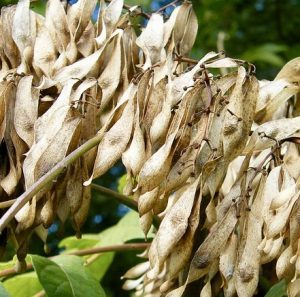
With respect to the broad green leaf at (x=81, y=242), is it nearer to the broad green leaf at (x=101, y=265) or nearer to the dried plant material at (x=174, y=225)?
the broad green leaf at (x=101, y=265)

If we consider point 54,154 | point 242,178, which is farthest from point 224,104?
point 54,154

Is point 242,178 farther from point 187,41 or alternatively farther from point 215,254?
point 187,41

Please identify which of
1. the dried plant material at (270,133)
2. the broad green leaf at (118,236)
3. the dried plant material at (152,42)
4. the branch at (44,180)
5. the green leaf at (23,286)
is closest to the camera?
the branch at (44,180)

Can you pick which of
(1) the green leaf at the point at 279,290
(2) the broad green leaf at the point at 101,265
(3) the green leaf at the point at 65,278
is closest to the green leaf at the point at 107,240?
(2) the broad green leaf at the point at 101,265

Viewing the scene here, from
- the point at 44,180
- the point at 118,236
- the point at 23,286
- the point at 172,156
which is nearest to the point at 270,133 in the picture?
the point at 172,156

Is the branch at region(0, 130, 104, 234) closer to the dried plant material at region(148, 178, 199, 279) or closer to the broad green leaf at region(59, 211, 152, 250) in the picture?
the dried plant material at region(148, 178, 199, 279)

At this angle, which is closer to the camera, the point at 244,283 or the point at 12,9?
the point at 244,283

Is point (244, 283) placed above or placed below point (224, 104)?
below

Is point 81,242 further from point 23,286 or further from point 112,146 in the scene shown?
point 112,146
